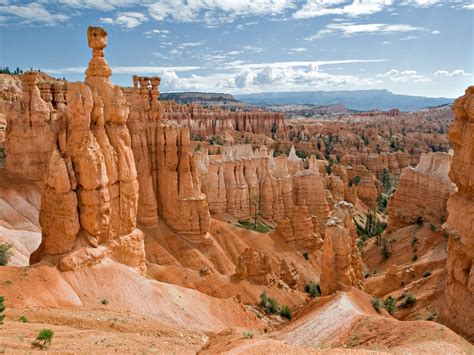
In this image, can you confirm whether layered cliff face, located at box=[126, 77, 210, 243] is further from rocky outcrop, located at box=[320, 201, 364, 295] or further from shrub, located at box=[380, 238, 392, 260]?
shrub, located at box=[380, 238, 392, 260]

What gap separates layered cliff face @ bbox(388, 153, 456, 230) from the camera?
4091cm

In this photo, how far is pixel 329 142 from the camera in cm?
12038

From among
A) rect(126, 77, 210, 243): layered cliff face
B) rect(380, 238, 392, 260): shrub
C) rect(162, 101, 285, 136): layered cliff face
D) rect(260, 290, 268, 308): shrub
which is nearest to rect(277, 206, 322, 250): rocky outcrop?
rect(380, 238, 392, 260): shrub

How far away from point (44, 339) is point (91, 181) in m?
9.52

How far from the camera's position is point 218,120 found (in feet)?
402

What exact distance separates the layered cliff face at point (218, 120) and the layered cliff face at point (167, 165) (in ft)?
224

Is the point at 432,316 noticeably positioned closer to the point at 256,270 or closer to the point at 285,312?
the point at 285,312

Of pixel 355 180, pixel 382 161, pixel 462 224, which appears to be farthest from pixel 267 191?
pixel 382 161

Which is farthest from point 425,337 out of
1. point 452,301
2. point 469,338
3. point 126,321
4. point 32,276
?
point 32,276

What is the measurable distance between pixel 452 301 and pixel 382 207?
50.8 meters

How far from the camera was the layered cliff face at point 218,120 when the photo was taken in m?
111

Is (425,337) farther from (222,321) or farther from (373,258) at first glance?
(373,258)

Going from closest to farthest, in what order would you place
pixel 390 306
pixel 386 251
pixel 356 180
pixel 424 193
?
pixel 390 306 → pixel 386 251 → pixel 424 193 → pixel 356 180

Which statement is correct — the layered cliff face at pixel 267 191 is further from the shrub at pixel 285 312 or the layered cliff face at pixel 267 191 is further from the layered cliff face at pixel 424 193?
the shrub at pixel 285 312
